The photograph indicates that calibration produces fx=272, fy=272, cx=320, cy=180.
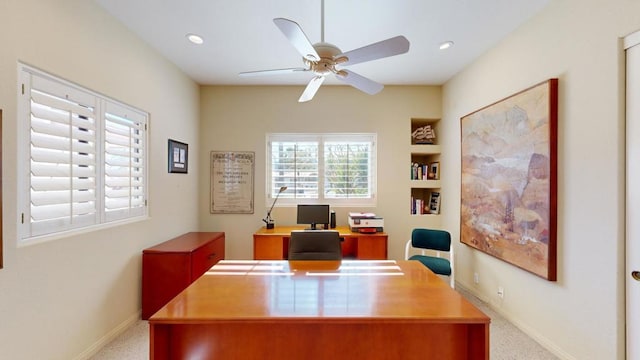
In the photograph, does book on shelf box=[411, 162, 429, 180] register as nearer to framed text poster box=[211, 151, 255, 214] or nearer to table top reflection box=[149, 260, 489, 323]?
table top reflection box=[149, 260, 489, 323]

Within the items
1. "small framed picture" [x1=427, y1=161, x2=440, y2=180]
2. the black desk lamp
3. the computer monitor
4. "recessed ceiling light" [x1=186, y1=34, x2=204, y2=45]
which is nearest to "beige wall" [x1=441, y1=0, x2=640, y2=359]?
"small framed picture" [x1=427, y1=161, x2=440, y2=180]

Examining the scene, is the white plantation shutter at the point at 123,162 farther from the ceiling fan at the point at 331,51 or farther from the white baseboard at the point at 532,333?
the white baseboard at the point at 532,333

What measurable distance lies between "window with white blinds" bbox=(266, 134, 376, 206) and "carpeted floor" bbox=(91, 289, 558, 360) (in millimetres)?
2092

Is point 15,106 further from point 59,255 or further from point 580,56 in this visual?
point 580,56

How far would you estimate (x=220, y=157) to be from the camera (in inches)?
157

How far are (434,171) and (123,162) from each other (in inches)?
151

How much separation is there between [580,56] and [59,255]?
3825 millimetres

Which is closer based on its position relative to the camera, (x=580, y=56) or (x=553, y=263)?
(x=580, y=56)

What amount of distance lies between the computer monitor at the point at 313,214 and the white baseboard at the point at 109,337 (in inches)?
79.2

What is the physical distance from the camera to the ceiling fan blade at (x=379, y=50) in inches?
60.5

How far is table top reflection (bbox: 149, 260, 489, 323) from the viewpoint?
130 centimetres

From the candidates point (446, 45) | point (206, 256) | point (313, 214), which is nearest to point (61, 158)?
point (206, 256)

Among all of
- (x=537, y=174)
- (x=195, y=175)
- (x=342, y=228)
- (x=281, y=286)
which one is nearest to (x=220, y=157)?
(x=195, y=175)

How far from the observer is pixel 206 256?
304cm
